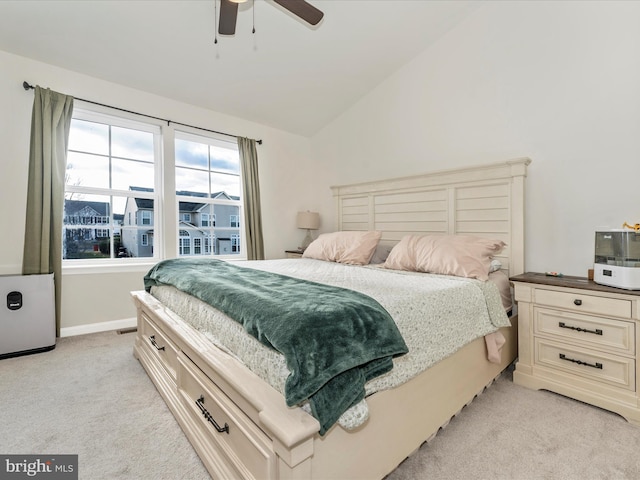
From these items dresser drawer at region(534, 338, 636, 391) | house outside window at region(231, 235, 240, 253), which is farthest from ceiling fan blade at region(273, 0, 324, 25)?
house outside window at region(231, 235, 240, 253)

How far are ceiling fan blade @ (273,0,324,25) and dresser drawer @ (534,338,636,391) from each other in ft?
8.55

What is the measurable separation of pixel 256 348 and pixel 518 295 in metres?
1.91

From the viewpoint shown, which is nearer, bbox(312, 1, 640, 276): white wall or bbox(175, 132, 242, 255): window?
bbox(312, 1, 640, 276): white wall

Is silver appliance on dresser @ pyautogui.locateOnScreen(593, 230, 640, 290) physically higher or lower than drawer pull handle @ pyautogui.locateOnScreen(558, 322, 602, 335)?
higher

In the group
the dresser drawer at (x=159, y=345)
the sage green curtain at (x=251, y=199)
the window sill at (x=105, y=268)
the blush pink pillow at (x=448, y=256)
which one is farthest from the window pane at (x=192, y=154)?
the blush pink pillow at (x=448, y=256)

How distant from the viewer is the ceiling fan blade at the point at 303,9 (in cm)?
189

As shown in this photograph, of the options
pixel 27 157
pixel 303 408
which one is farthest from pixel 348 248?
pixel 27 157

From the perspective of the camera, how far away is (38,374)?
2219 mm

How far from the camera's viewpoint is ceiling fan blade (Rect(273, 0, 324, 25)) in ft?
6.19

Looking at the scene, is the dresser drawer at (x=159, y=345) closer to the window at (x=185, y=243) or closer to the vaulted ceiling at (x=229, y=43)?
the window at (x=185, y=243)

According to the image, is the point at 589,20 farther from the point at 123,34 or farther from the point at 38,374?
the point at 38,374

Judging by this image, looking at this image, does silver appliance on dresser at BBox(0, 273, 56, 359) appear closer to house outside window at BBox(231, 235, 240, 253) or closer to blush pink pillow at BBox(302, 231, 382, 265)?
house outside window at BBox(231, 235, 240, 253)

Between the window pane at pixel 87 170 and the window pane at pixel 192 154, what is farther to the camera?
the window pane at pixel 192 154

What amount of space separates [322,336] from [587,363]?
1902mm
